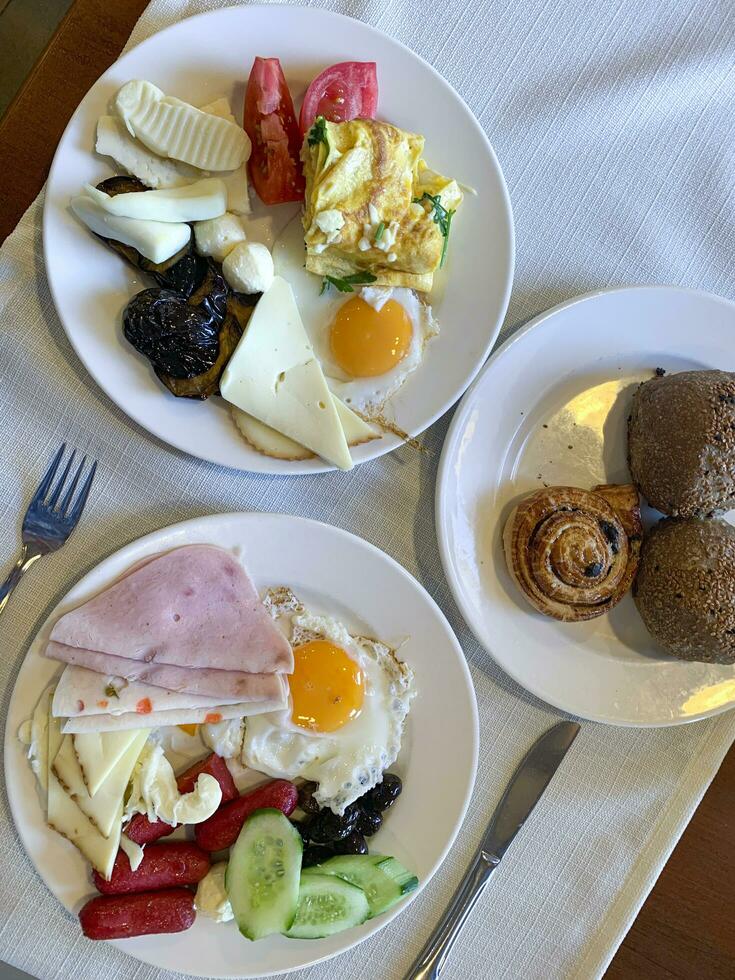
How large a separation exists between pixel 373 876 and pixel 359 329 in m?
1.23

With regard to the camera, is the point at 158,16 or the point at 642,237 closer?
the point at 158,16

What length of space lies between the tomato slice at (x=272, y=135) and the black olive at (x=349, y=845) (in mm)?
1439

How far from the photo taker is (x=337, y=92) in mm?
1590

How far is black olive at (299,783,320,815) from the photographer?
1.72m

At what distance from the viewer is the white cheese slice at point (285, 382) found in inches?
63.4

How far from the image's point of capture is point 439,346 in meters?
1.70

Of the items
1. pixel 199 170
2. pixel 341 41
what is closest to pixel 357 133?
pixel 341 41

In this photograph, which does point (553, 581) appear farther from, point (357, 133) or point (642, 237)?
point (357, 133)

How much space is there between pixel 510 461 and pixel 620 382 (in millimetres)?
335

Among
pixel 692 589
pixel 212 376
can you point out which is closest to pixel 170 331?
pixel 212 376

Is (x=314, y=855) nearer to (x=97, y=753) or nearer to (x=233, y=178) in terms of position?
(x=97, y=753)

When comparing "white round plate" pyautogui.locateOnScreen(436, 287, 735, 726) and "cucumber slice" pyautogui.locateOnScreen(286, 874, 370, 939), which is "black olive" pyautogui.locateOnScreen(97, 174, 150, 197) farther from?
"cucumber slice" pyautogui.locateOnScreen(286, 874, 370, 939)

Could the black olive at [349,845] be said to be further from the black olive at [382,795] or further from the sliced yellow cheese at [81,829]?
the sliced yellow cheese at [81,829]

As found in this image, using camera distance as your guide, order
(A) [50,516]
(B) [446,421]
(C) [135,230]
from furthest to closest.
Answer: (B) [446,421] < (A) [50,516] < (C) [135,230]
